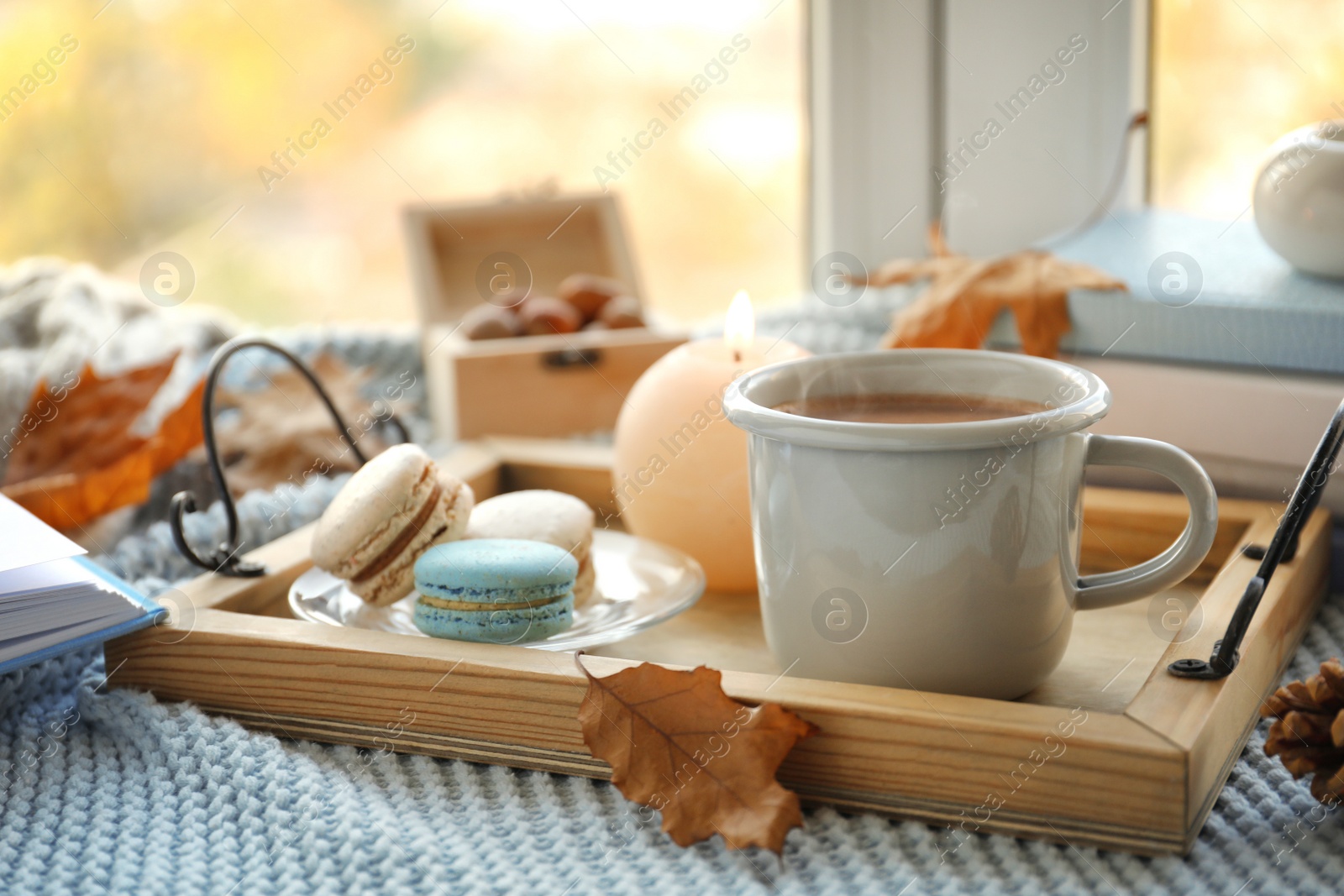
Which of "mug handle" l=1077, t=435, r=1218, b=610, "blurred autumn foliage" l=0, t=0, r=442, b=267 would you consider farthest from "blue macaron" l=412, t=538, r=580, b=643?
"blurred autumn foliage" l=0, t=0, r=442, b=267

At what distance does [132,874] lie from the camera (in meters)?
0.46

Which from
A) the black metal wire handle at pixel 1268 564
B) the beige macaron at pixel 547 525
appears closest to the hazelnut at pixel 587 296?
the beige macaron at pixel 547 525

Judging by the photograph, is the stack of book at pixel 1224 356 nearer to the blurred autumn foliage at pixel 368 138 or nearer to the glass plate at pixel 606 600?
the glass plate at pixel 606 600

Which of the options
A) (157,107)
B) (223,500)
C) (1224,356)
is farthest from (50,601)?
(157,107)

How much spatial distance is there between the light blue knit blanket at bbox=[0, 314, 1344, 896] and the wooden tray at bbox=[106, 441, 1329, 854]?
0.5 inches

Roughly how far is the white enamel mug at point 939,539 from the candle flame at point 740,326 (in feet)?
0.45

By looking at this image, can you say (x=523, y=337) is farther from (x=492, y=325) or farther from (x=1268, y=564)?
(x=1268, y=564)

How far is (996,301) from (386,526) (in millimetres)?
448

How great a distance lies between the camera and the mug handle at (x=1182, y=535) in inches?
20.1

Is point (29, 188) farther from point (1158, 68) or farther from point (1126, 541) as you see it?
point (1126, 541)

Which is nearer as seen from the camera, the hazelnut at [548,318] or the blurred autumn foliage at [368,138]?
the hazelnut at [548,318]

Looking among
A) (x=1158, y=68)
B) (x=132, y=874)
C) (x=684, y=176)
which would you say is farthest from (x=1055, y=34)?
(x=684, y=176)

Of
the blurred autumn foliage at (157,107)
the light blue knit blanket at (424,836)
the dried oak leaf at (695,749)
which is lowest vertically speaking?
the light blue knit blanket at (424,836)

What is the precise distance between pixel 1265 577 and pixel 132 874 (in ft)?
1.54
